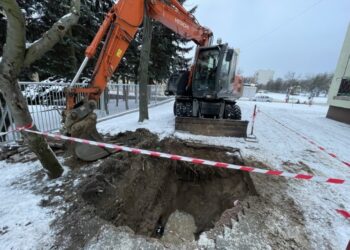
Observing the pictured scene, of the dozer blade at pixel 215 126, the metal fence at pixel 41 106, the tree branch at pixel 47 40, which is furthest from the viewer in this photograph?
the dozer blade at pixel 215 126

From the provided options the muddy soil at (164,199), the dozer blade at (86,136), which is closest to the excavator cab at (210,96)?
the muddy soil at (164,199)

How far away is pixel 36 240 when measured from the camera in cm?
197

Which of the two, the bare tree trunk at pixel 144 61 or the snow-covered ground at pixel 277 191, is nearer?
the snow-covered ground at pixel 277 191

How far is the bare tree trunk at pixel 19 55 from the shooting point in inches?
89.6

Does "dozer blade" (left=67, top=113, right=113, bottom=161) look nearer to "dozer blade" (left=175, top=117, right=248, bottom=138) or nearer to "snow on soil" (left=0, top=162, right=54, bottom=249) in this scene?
"snow on soil" (left=0, top=162, right=54, bottom=249)

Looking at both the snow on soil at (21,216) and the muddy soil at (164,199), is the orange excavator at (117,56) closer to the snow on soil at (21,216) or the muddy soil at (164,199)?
the muddy soil at (164,199)

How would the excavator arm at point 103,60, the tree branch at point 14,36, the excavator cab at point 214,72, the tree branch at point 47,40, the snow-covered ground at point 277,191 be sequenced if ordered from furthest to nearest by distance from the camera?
1. the excavator cab at point 214,72
2. the excavator arm at point 103,60
3. the tree branch at point 47,40
4. the tree branch at point 14,36
5. the snow-covered ground at point 277,191

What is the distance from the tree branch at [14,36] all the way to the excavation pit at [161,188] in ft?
6.34

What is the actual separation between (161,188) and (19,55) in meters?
3.06

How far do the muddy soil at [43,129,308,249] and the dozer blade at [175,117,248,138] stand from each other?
1.15 meters

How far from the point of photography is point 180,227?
3.09 meters

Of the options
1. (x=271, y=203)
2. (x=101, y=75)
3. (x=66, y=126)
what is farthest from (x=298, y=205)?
(x=101, y=75)

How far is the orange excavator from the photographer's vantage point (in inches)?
131

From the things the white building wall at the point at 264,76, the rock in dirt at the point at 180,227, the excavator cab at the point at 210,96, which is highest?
the white building wall at the point at 264,76
